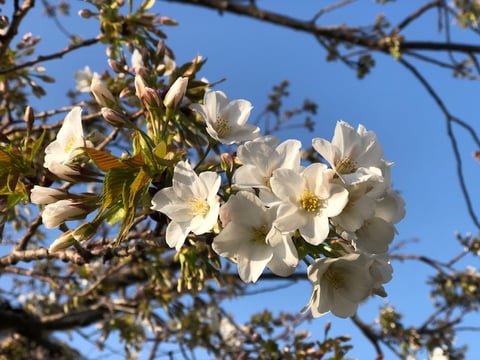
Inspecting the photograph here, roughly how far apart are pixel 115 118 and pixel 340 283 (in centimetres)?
64

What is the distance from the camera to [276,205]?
0.90 meters

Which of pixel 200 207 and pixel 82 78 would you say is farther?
pixel 82 78

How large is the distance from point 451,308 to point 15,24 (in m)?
4.00

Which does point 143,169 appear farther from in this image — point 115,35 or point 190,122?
point 115,35

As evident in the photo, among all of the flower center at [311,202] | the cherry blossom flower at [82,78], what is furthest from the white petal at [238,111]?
the cherry blossom flower at [82,78]

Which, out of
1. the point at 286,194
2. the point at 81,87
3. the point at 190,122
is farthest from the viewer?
the point at 81,87

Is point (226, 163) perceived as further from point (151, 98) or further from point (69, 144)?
point (69, 144)

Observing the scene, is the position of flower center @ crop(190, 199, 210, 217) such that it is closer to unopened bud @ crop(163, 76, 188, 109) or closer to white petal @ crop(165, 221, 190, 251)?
white petal @ crop(165, 221, 190, 251)

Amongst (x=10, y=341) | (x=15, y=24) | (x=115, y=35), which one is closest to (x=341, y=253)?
(x=115, y=35)

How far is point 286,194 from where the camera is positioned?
91 centimetres

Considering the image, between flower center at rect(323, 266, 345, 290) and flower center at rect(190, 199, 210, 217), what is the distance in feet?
0.94

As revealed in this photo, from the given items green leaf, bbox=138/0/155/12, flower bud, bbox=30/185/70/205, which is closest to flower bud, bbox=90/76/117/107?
flower bud, bbox=30/185/70/205

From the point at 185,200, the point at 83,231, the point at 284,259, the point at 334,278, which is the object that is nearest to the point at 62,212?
the point at 83,231

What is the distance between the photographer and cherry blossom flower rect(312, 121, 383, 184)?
954mm
